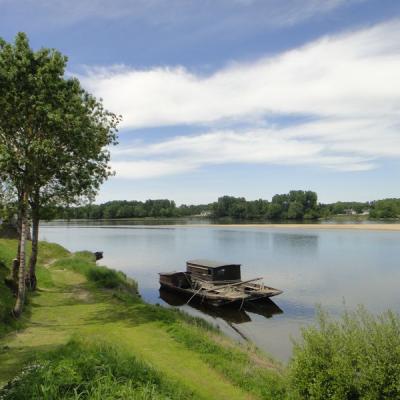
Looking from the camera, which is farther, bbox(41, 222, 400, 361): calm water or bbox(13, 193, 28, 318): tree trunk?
bbox(41, 222, 400, 361): calm water

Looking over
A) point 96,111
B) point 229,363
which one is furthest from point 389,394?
point 96,111

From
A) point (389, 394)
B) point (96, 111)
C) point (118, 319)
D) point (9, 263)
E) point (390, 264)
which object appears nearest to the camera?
point (389, 394)

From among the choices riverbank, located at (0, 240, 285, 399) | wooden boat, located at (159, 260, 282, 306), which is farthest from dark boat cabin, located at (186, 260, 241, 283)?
riverbank, located at (0, 240, 285, 399)

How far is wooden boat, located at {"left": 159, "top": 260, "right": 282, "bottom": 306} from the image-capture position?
3700 cm

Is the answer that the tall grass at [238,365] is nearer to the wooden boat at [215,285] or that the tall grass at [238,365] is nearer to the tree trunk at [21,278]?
the tree trunk at [21,278]

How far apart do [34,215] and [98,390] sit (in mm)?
21290

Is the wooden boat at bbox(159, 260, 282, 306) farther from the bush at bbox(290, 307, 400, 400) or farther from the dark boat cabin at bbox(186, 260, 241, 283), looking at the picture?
the bush at bbox(290, 307, 400, 400)

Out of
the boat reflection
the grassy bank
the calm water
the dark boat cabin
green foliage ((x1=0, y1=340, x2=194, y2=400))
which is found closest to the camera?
green foliage ((x1=0, y1=340, x2=194, y2=400))

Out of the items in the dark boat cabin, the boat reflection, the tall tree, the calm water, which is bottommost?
the boat reflection

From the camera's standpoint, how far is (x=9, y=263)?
31688 millimetres

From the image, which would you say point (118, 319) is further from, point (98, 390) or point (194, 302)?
point (194, 302)

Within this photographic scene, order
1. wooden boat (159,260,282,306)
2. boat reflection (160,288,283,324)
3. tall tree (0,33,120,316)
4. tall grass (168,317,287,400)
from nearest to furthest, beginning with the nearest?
tall grass (168,317,287,400), tall tree (0,33,120,316), boat reflection (160,288,283,324), wooden boat (159,260,282,306)

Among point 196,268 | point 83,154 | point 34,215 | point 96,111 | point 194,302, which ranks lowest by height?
point 194,302

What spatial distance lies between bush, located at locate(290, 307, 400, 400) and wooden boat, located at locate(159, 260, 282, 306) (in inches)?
941
